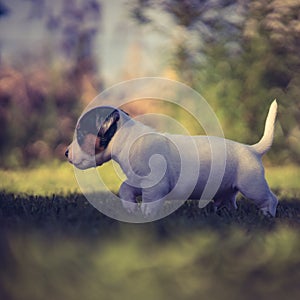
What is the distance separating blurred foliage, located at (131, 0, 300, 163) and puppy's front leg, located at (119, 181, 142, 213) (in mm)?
3147

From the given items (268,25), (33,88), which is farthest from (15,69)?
(268,25)

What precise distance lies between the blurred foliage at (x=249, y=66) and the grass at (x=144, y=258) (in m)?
3.24

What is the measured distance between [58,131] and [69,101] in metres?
0.34

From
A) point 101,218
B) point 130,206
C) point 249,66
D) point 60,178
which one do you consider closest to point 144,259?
point 101,218

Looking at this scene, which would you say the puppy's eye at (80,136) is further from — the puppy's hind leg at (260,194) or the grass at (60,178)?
the grass at (60,178)

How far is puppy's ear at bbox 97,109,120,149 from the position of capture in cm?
241

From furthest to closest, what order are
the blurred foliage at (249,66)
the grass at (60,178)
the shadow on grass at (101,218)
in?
the blurred foliage at (249,66), the grass at (60,178), the shadow on grass at (101,218)

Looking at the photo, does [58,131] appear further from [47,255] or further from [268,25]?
[47,255]

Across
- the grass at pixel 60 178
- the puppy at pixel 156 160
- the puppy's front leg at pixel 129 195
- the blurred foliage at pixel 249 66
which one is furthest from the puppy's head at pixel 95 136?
the blurred foliage at pixel 249 66

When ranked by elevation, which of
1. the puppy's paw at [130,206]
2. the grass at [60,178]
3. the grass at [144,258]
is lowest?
the grass at [60,178]

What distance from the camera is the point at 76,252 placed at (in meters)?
1.57

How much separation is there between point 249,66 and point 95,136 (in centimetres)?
347

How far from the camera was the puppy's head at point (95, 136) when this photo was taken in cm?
241

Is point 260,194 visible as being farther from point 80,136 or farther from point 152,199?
point 80,136
